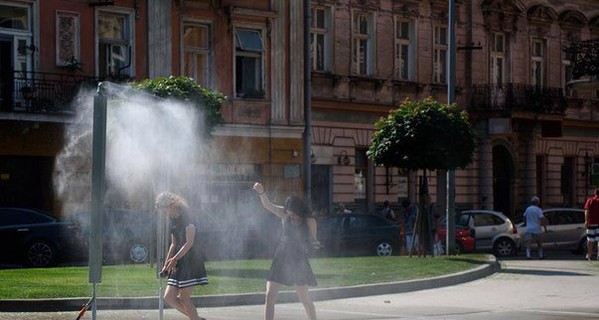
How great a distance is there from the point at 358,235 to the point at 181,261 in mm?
20927

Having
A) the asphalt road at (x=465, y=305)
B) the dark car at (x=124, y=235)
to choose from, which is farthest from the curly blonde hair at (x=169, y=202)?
the dark car at (x=124, y=235)

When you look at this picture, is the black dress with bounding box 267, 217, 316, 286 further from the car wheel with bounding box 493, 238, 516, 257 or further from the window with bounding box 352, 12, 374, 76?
the window with bounding box 352, 12, 374, 76

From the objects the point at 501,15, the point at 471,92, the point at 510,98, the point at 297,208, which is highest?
the point at 501,15

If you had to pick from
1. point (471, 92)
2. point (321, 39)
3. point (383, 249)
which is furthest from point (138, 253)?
point (471, 92)

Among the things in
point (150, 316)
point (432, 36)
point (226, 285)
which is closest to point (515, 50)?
point (432, 36)

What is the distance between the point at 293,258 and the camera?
1567cm

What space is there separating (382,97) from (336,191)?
13.8ft

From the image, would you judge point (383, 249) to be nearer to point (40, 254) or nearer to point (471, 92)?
point (40, 254)

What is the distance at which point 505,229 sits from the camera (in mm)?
39750

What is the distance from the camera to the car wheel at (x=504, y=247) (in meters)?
39.5

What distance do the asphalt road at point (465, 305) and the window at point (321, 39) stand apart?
17951 mm

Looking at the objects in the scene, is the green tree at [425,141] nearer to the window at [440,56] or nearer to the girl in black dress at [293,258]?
the girl in black dress at [293,258]

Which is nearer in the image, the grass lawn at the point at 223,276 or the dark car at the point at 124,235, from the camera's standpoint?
the grass lawn at the point at 223,276

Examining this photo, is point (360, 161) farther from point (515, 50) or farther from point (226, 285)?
point (226, 285)
